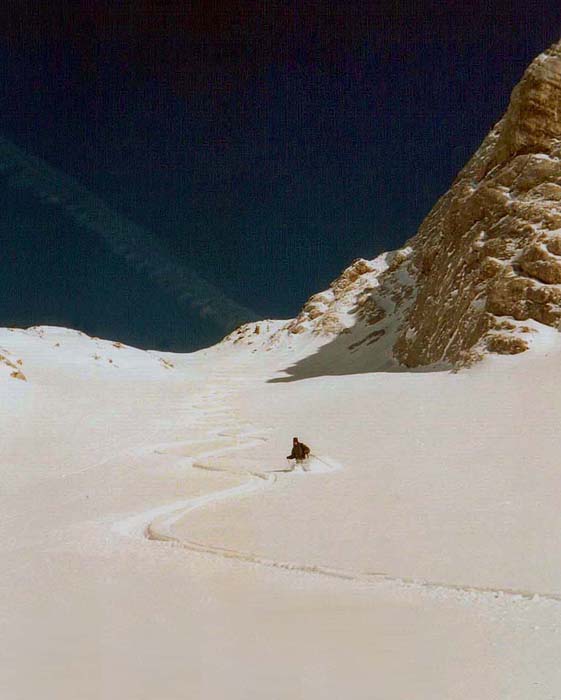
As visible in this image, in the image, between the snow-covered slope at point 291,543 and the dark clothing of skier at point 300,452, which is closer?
the snow-covered slope at point 291,543

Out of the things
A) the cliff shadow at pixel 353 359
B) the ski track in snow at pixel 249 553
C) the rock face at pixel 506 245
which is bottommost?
the ski track in snow at pixel 249 553

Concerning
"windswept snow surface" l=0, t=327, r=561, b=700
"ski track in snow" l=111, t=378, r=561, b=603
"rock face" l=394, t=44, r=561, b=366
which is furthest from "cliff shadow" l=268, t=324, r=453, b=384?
"ski track in snow" l=111, t=378, r=561, b=603

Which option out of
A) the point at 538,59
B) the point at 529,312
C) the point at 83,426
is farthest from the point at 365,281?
the point at 83,426

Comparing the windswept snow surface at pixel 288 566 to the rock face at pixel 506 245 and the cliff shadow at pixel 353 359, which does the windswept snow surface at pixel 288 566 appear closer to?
the rock face at pixel 506 245

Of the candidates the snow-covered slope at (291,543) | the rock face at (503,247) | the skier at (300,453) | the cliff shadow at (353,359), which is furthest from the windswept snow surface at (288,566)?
the cliff shadow at (353,359)

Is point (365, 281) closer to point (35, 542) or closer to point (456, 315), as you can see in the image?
point (456, 315)

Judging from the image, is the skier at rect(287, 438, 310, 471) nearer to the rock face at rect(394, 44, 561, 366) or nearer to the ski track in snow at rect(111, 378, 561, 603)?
the ski track in snow at rect(111, 378, 561, 603)
